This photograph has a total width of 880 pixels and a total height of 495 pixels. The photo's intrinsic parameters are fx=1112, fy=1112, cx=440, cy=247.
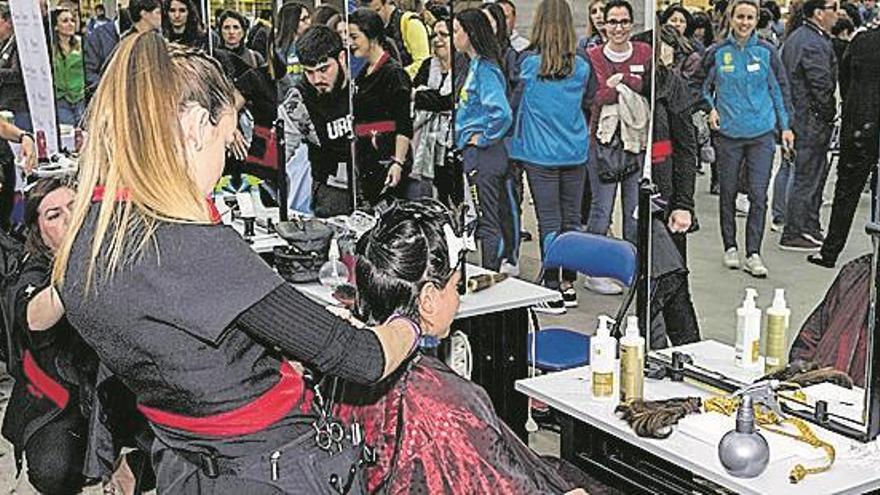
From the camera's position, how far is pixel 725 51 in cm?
227

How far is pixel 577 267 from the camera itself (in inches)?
129

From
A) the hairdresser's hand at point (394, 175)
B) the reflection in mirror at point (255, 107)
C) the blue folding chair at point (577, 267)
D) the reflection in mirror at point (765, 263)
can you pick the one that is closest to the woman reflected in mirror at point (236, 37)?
the reflection in mirror at point (255, 107)

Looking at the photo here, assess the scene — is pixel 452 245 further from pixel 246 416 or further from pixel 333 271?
pixel 333 271

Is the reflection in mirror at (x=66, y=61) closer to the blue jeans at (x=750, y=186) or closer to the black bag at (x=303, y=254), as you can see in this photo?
the black bag at (x=303, y=254)

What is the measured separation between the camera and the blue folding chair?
308 cm

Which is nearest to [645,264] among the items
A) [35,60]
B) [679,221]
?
[679,221]

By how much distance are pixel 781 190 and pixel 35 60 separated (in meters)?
3.66

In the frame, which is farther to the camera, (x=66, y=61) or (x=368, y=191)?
(x=66, y=61)

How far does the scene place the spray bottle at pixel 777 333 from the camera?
2076 millimetres

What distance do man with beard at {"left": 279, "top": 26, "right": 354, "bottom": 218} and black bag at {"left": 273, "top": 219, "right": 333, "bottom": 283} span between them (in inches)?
11.1

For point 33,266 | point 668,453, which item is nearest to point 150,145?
point 668,453

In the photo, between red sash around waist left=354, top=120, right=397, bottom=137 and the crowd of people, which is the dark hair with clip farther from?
red sash around waist left=354, top=120, right=397, bottom=137

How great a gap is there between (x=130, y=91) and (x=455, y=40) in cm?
226

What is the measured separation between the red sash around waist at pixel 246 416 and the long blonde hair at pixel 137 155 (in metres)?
0.22
